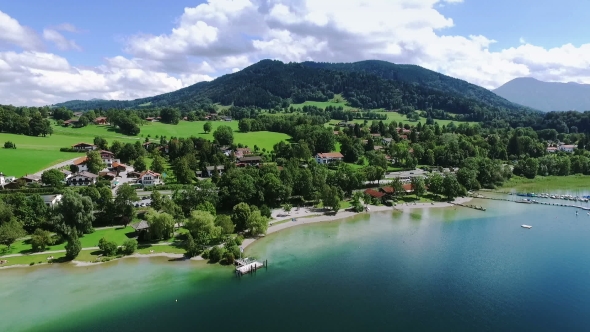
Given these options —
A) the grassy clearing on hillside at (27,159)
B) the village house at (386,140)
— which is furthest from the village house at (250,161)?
the village house at (386,140)

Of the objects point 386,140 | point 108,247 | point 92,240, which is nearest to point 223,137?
point 386,140

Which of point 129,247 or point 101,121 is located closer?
point 129,247

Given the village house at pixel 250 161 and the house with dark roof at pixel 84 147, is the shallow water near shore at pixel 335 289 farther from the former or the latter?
the house with dark roof at pixel 84 147

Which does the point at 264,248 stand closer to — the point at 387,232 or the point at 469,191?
the point at 387,232

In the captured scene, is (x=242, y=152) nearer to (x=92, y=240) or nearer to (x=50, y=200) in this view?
(x=50, y=200)

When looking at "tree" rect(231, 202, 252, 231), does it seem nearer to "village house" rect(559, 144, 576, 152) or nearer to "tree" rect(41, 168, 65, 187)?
"tree" rect(41, 168, 65, 187)

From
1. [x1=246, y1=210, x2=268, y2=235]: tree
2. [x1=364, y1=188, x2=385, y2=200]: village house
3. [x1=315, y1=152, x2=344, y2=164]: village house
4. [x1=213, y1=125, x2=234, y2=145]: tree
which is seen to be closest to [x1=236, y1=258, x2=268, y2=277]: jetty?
[x1=246, y1=210, x2=268, y2=235]: tree
